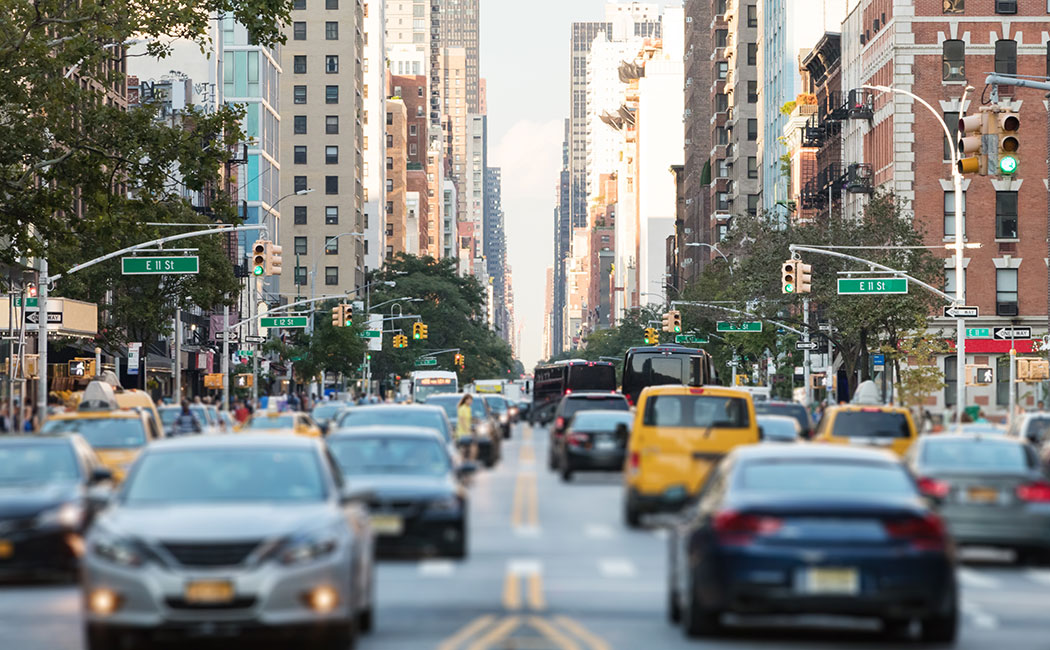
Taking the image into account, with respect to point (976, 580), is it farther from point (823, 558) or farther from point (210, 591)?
point (210, 591)

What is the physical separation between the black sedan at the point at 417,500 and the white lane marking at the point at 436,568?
0.14 metres

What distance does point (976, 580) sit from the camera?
60.7 ft

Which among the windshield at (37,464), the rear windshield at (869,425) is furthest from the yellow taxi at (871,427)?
the windshield at (37,464)

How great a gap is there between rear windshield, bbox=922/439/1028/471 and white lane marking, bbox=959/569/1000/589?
6.09 ft

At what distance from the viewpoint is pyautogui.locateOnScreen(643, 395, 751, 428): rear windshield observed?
26.9 metres

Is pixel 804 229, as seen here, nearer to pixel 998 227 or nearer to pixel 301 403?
pixel 998 227

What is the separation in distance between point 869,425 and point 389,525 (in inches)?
515

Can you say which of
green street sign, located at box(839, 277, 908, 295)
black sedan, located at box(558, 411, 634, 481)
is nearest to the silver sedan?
black sedan, located at box(558, 411, 634, 481)

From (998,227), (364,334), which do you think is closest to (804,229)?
(998,227)

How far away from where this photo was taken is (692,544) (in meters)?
13.3

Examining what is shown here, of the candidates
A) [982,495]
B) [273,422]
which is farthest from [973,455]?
[273,422]

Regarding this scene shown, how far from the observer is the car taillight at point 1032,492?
19688mm

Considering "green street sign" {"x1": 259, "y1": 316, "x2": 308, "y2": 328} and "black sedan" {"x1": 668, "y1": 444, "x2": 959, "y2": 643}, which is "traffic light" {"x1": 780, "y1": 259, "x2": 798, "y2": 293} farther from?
"black sedan" {"x1": 668, "y1": 444, "x2": 959, "y2": 643}

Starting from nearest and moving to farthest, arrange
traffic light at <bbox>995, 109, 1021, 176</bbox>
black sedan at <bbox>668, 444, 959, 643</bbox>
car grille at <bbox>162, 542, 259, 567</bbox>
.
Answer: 1. car grille at <bbox>162, 542, 259, 567</bbox>
2. black sedan at <bbox>668, 444, 959, 643</bbox>
3. traffic light at <bbox>995, 109, 1021, 176</bbox>
